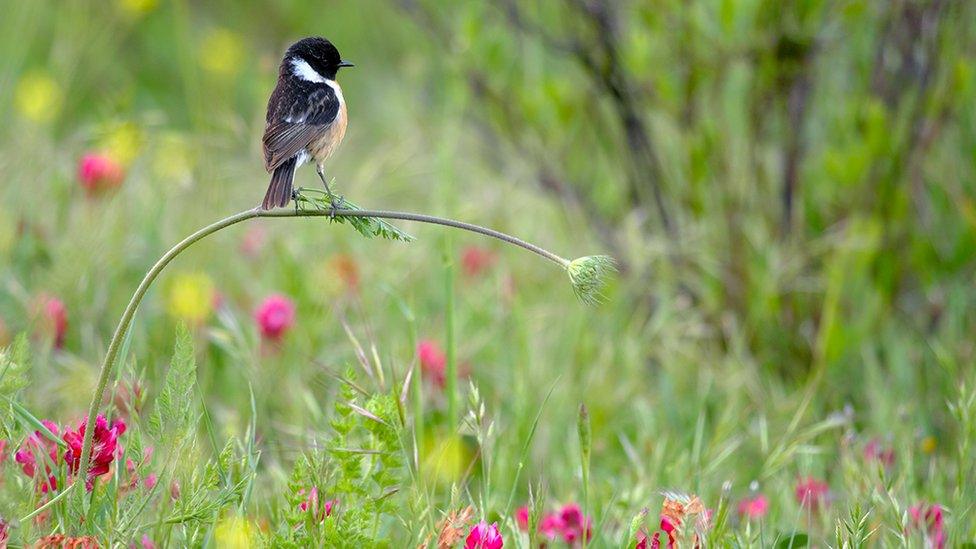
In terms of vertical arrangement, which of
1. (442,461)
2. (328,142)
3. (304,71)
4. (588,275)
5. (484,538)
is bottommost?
(442,461)

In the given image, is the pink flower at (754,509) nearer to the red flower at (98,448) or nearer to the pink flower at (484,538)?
the pink flower at (484,538)

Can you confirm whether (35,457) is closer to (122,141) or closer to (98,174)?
(98,174)

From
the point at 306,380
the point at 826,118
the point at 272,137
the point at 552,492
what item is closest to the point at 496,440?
the point at 552,492

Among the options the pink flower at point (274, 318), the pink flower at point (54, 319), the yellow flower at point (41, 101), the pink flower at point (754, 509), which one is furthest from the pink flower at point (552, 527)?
the yellow flower at point (41, 101)

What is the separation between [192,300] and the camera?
3076 millimetres

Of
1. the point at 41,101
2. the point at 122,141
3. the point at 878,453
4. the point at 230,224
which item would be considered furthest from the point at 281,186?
the point at 41,101

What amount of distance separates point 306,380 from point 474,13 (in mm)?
1322

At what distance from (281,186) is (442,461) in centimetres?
79

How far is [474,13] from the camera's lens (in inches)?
151

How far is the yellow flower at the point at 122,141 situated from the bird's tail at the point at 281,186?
2085 millimetres

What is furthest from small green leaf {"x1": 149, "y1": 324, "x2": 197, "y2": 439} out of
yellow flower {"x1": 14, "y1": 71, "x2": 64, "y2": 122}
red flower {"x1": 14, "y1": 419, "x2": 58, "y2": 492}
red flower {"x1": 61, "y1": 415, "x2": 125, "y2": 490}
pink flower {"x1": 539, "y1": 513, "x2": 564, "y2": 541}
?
yellow flower {"x1": 14, "y1": 71, "x2": 64, "y2": 122}

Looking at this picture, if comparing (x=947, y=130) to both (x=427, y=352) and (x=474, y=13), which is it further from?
(x=427, y=352)

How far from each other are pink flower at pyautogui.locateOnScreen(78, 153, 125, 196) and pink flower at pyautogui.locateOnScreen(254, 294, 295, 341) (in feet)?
2.77

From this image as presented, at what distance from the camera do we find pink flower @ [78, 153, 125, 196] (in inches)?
145
